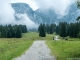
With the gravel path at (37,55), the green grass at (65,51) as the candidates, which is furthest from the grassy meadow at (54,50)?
the gravel path at (37,55)

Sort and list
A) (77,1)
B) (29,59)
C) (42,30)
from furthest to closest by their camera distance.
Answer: (42,30) < (77,1) < (29,59)

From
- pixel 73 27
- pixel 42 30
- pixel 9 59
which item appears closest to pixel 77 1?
pixel 9 59

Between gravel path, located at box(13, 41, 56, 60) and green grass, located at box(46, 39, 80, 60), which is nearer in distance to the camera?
gravel path, located at box(13, 41, 56, 60)

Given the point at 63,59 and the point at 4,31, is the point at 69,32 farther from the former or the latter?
the point at 63,59

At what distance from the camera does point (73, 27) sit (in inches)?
6781

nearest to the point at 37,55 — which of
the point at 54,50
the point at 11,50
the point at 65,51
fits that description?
the point at 65,51

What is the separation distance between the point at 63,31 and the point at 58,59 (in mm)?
150797

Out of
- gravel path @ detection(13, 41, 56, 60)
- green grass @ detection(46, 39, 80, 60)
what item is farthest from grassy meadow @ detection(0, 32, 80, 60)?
gravel path @ detection(13, 41, 56, 60)

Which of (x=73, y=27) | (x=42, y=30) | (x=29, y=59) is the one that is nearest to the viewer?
(x=29, y=59)

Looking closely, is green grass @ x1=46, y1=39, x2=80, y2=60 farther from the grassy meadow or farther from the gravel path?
the gravel path

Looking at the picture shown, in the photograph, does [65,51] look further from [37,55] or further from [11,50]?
[11,50]

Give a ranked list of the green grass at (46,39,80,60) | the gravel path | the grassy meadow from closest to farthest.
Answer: the gravel path
the green grass at (46,39,80,60)
the grassy meadow

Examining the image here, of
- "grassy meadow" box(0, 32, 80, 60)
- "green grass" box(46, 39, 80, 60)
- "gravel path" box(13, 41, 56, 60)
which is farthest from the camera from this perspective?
"grassy meadow" box(0, 32, 80, 60)

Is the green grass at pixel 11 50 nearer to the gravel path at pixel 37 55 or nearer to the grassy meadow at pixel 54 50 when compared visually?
the grassy meadow at pixel 54 50
